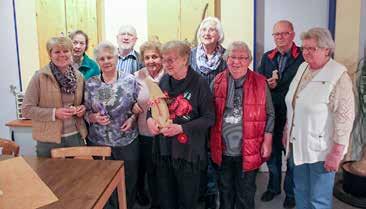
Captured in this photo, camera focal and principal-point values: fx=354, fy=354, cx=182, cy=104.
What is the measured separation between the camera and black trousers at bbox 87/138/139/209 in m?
2.43

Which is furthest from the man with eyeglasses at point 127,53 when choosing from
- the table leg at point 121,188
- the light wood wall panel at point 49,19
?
the table leg at point 121,188

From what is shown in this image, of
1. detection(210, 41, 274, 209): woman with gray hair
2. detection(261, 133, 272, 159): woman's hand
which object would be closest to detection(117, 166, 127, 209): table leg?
detection(210, 41, 274, 209): woman with gray hair

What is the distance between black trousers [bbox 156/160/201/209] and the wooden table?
34cm

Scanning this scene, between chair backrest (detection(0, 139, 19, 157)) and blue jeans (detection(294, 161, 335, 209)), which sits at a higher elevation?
chair backrest (detection(0, 139, 19, 157))

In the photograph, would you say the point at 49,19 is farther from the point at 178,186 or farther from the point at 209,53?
the point at 178,186

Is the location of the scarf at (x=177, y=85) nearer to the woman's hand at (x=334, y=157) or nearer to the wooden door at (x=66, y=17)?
the woman's hand at (x=334, y=157)

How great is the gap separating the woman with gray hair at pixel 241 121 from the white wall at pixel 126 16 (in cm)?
160

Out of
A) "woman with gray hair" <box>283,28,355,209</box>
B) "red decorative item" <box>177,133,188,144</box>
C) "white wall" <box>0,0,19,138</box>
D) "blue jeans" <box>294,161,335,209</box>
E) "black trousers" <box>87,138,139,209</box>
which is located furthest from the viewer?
"white wall" <box>0,0,19,138</box>

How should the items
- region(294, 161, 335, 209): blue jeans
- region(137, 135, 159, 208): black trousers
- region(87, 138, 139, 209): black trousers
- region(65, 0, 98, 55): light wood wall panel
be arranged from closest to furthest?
region(294, 161, 335, 209): blue jeans → region(87, 138, 139, 209): black trousers → region(137, 135, 159, 208): black trousers → region(65, 0, 98, 55): light wood wall panel

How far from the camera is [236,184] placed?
93.1 inches

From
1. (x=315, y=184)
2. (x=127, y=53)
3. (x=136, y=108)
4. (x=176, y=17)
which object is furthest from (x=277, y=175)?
(x=176, y=17)

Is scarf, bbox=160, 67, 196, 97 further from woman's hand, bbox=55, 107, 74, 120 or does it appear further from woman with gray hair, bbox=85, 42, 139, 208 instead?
woman's hand, bbox=55, 107, 74, 120

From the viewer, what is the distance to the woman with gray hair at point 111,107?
2.33 m

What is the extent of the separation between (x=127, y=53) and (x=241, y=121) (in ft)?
4.07
